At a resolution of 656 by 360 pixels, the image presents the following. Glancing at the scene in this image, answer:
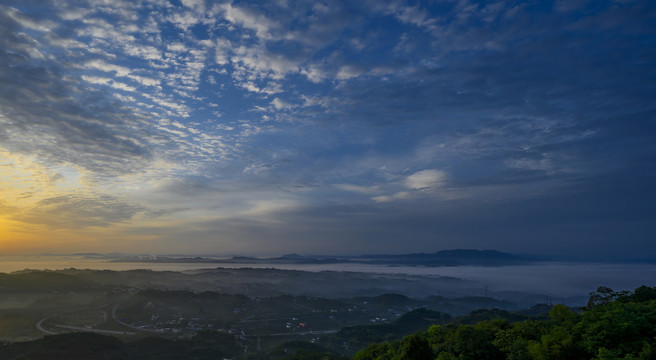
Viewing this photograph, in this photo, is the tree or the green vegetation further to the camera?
the tree

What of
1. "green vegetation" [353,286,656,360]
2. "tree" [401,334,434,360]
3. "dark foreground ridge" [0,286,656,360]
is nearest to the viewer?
"green vegetation" [353,286,656,360]

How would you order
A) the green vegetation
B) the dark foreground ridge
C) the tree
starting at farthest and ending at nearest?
1. the tree
2. the dark foreground ridge
3. the green vegetation

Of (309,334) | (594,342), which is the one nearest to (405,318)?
(309,334)

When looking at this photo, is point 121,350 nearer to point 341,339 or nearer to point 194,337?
point 194,337

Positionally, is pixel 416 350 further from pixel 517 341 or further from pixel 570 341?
pixel 570 341

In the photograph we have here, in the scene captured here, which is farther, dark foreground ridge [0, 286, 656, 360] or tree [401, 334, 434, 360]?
tree [401, 334, 434, 360]

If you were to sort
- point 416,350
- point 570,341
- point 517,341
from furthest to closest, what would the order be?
point 517,341 < point 416,350 < point 570,341

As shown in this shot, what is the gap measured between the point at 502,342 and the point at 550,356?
32.3ft

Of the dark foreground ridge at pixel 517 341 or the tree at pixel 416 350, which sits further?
the tree at pixel 416 350

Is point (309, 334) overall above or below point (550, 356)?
below

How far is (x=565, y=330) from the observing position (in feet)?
127

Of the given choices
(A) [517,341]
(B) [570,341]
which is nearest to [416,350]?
(A) [517,341]

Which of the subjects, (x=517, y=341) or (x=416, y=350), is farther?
(x=517, y=341)

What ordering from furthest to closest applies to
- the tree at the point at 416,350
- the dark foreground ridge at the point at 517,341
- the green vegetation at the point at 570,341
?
the tree at the point at 416,350 → the dark foreground ridge at the point at 517,341 → the green vegetation at the point at 570,341
